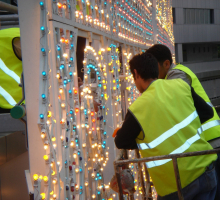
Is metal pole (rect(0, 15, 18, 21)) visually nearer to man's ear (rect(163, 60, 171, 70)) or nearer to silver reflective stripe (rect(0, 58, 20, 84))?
silver reflective stripe (rect(0, 58, 20, 84))

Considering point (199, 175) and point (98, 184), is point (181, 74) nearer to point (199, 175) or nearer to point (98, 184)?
point (199, 175)

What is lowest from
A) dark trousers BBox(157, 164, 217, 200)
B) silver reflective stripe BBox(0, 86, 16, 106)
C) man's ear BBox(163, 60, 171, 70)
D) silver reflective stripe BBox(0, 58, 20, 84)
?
dark trousers BBox(157, 164, 217, 200)

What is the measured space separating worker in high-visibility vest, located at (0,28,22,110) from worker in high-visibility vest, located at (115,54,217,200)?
2.23 meters

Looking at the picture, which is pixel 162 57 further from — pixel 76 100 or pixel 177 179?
pixel 177 179

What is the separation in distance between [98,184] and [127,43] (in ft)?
9.41

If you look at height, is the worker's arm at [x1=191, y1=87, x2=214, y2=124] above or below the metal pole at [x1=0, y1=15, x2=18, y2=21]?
below

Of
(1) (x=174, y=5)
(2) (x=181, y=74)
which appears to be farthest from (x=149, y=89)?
(1) (x=174, y=5)

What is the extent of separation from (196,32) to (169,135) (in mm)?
26456

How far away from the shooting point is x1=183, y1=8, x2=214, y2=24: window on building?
88.1ft

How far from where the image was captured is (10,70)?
4.16 meters

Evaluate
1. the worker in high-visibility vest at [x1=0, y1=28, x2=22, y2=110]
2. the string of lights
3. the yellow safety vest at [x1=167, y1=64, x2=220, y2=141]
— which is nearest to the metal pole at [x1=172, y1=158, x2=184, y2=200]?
the yellow safety vest at [x1=167, y1=64, x2=220, y2=141]

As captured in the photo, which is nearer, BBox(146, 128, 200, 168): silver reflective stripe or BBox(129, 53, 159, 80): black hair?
BBox(146, 128, 200, 168): silver reflective stripe

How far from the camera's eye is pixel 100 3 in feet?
13.9

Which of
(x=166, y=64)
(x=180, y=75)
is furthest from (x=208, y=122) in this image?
(x=166, y=64)
